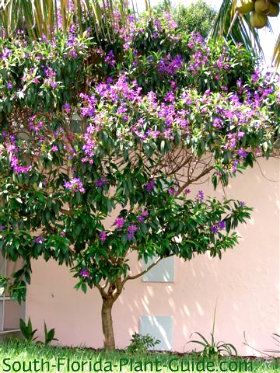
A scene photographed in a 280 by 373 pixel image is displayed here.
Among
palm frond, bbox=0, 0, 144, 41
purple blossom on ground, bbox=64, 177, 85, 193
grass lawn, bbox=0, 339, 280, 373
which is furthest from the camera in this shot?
purple blossom on ground, bbox=64, 177, 85, 193

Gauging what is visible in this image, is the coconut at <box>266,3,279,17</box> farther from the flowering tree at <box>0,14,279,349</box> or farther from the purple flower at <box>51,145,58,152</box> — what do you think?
the purple flower at <box>51,145,58,152</box>

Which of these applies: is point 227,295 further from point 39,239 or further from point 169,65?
point 169,65

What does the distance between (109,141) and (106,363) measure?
7.10 feet

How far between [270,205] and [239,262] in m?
0.87

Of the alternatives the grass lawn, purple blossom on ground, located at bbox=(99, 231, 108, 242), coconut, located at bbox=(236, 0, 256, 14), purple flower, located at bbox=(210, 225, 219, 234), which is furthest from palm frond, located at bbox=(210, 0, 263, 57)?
the grass lawn

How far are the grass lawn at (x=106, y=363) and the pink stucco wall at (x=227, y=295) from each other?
2.76 feet

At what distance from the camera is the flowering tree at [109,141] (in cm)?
605

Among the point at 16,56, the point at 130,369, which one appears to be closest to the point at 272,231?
the point at 130,369

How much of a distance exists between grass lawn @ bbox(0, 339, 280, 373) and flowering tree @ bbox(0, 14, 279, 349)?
29.1 inches

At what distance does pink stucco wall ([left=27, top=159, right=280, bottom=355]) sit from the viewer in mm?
8031

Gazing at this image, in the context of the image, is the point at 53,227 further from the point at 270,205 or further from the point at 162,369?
the point at 270,205

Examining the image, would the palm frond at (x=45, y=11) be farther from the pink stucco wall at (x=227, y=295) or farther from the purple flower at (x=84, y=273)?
the pink stucco wall at (x=227, y=295)

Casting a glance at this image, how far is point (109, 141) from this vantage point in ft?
19.2

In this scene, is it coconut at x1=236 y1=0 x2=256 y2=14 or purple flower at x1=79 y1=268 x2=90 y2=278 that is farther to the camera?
purple flower at x1=79 y1=268 x2=90 y2=278
